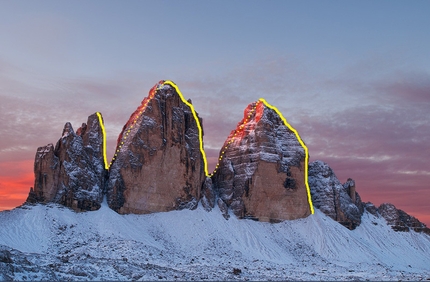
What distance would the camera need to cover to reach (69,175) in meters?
73.9

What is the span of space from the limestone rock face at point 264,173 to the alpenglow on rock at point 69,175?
67.3 feet

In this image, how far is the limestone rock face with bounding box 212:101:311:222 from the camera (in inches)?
3408

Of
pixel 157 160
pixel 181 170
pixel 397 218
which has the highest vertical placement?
pixel 157 160

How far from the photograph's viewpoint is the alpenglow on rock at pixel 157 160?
78000 millimetres

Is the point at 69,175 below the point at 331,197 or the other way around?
below

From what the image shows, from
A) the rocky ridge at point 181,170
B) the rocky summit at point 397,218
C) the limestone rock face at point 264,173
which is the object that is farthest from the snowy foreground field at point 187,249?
the rocky summit at point 397,218

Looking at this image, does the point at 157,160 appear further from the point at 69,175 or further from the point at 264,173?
the point at 264,173

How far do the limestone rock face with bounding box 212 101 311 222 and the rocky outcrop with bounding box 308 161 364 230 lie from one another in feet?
20.4

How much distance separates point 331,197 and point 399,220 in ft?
63.2

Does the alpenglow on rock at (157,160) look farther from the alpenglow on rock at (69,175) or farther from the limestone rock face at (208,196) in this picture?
the alpenglow on rock at (69,175)

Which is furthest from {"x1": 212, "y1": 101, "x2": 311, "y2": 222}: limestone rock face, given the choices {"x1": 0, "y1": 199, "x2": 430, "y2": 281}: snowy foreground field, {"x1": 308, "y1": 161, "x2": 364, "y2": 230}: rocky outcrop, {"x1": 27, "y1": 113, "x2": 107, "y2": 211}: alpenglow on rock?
{"x1": 27, "y1": 113, "x2": 107, "y2": 211}: alpenglow on rock

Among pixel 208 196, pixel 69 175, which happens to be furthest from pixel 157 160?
pixel 69 175

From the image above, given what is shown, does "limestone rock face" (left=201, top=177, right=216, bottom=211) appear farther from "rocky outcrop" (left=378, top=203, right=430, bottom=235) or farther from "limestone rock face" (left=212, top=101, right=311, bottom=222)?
"rocky outcrop" (left=378, top=203, right=430, bottom=235)

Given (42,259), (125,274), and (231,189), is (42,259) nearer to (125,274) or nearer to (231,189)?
(125,274)
